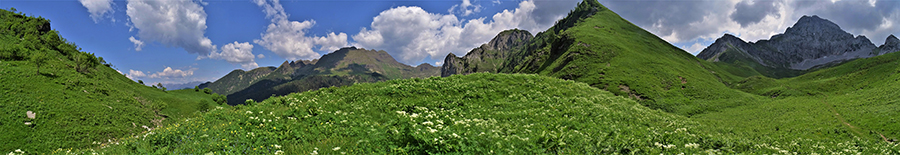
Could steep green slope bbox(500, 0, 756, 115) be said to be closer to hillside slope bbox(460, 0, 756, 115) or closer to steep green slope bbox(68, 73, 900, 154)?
hillside slope bbox(460, 0, 756, 115)

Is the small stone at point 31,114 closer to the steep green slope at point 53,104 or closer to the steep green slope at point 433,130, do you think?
the steep green slope at point 53,104

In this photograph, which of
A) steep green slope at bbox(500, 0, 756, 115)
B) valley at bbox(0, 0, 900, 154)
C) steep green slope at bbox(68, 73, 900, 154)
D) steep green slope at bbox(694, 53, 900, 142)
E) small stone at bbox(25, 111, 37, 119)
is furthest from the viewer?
steep green slope at bbox(500, 0, 756, 115)

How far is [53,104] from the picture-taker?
1366 inches

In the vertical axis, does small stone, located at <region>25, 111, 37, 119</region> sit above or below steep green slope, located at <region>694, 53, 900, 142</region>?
above

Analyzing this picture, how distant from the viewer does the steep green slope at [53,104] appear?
27.7m

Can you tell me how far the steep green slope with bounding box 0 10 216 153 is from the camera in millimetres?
27677

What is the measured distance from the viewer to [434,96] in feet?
62.3

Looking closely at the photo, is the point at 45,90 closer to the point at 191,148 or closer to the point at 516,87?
the point at 191,148

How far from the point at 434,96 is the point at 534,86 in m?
9.06

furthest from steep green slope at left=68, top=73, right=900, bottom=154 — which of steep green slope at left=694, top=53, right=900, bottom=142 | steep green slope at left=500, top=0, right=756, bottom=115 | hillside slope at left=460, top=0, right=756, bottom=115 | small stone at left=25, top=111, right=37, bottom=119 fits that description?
hillside slope at left=460, top=0, right=756, bottom=115

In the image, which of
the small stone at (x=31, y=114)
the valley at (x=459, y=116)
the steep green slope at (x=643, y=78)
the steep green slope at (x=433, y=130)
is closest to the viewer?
the steep green slope at (x=433, y=130)

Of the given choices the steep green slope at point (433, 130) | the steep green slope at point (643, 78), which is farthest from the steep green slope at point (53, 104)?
the steep green slope at point (643, 78)

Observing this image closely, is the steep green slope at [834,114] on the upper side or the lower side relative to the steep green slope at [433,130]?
lower

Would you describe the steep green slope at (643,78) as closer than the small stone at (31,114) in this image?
No
